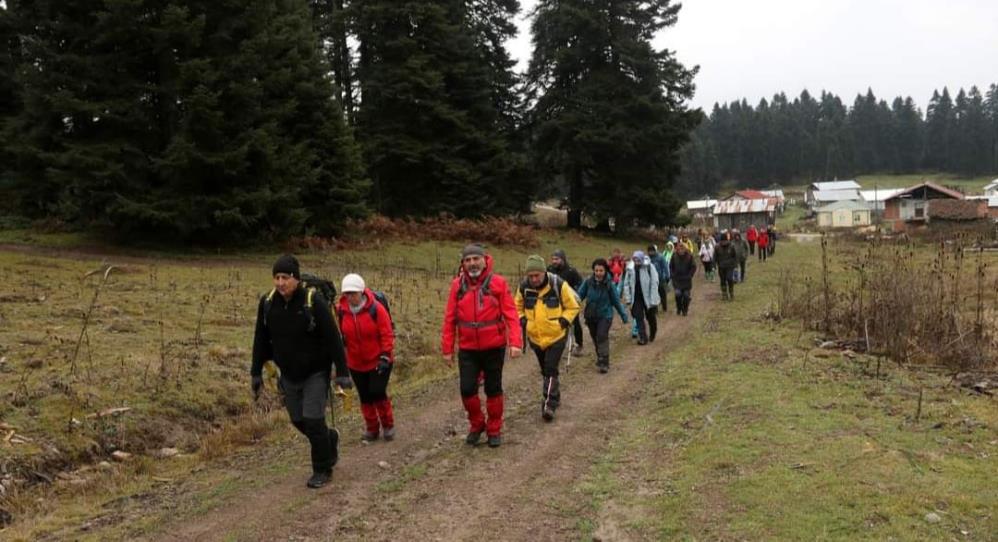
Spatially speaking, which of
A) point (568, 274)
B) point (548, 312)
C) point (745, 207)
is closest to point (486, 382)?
point (548, 312)

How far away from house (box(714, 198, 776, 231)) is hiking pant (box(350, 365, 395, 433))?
78.6 m

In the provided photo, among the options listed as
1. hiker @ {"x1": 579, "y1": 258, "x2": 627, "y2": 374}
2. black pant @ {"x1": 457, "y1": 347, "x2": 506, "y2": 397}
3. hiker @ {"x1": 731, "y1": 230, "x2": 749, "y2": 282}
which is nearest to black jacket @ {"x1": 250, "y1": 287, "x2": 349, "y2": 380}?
black pant @ {"x1": 457, "y1": 347, "x2": 506, "y2": 397}

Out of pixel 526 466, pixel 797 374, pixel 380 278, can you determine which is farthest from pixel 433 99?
pixel 526 466

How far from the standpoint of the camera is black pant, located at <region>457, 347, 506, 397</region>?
7363mm

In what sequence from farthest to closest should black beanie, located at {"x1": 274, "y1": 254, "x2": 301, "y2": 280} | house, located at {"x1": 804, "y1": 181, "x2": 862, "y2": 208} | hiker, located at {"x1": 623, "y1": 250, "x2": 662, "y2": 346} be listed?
house, located at {"x1": 804, "y1": 181, "x2": 862, "y2": 208}, hiker, located at {"x1": 623, "y1": 250, "x2": 662, "y2": 346}, black beanie, located at {"x1": 274, "y1": 254, "x2": 301, "y2": 280}

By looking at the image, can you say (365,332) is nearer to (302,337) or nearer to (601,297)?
(302,337)

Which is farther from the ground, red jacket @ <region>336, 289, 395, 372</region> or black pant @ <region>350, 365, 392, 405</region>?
red jacket @ <region>336, 289, 395, 372</region>

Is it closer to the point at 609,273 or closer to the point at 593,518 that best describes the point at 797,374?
the point at 609,273

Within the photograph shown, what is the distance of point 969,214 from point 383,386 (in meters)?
70.9

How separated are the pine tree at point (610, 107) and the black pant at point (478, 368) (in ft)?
108

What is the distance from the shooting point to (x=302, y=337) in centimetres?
639

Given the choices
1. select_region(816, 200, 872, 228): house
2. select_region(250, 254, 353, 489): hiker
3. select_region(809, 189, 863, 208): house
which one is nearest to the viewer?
select_region(250, 254, 353, 489): hiker

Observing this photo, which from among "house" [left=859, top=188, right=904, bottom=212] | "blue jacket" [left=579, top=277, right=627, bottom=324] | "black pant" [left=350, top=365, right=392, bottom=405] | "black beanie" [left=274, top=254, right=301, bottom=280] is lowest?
"black pant" [left=350, top=365, right=392, bottom=405]

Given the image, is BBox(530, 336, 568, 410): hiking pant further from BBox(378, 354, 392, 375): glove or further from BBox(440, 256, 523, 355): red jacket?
BBox(378, 354, 392, 375): glove
